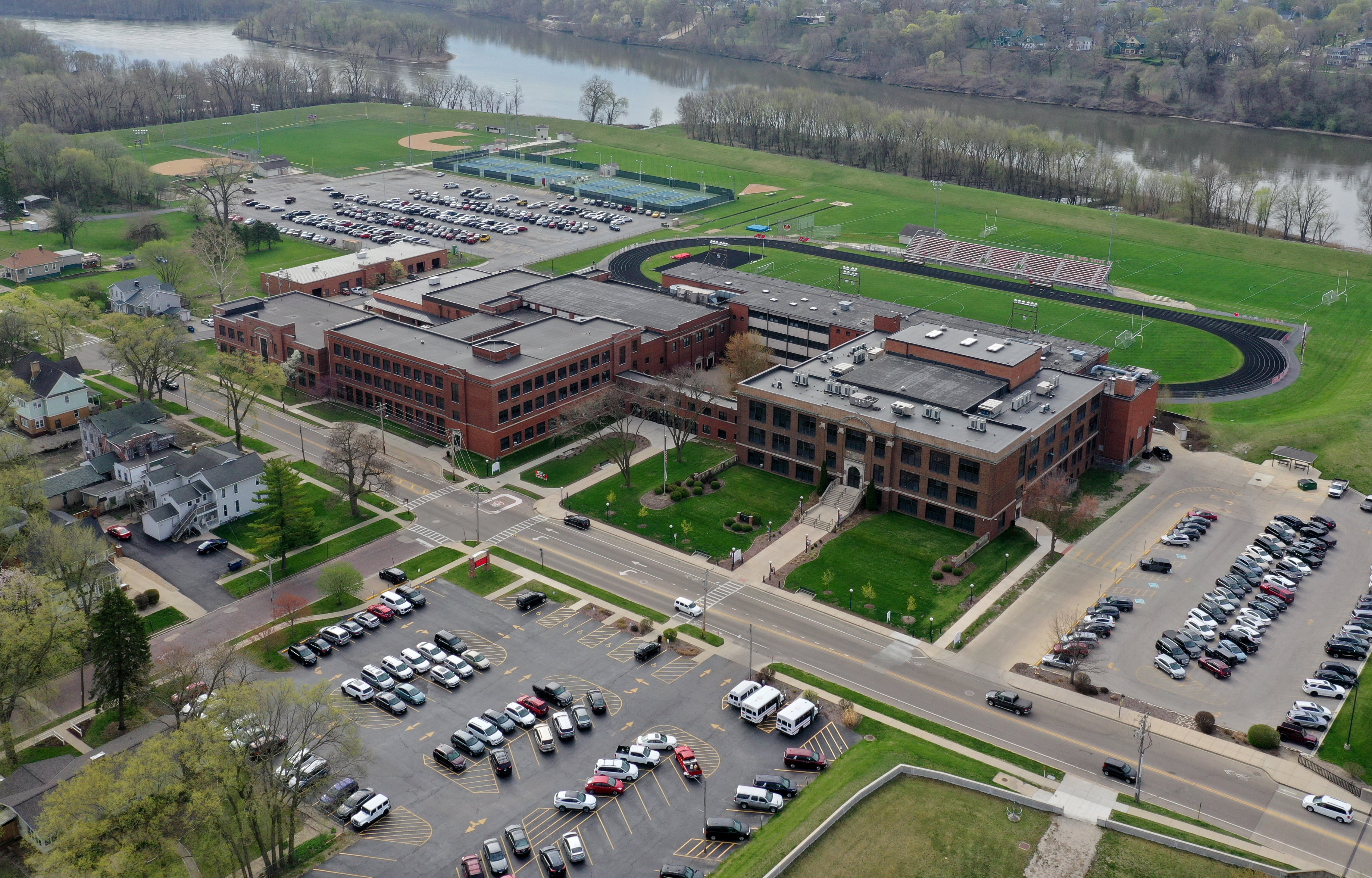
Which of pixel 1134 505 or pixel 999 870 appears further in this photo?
pixel 1134 505

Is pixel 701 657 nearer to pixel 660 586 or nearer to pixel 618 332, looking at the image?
pixel 660 586

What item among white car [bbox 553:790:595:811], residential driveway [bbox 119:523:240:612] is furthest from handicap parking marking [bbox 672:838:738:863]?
residential driveway [bbox 119:523:240:612]

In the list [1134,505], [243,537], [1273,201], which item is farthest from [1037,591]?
[1273,201]

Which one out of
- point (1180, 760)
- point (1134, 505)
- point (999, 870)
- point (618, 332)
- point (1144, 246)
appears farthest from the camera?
point (1144, 246)

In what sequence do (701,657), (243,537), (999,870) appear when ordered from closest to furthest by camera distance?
(999,870)
(701,657)
(243,537)

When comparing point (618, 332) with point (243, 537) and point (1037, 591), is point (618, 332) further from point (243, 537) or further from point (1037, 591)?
point (1037, 591)

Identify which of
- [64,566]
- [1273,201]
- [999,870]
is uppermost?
[1273,201]

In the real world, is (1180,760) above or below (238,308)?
below
